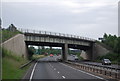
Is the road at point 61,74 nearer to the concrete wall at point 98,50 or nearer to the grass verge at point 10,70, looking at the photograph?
the grass verge at point 10,70

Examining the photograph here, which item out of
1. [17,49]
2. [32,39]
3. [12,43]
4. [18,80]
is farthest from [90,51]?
[18,80]

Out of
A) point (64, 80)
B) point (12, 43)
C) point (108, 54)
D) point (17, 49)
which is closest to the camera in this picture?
point (64, 80)

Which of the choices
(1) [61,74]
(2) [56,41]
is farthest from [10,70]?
(2) [56,41]

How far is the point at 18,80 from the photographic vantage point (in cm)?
2550

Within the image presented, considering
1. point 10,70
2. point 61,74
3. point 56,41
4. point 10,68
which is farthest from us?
point 56,41

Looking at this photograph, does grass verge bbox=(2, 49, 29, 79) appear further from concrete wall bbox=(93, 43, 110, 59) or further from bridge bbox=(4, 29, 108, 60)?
concrete wall bbox=(93, 43, 110, 59)

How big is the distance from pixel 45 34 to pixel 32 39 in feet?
14.7

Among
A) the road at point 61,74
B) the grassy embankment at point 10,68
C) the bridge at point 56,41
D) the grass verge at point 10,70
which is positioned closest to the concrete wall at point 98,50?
the bridge at point 56,41

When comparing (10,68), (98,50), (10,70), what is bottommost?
(10,70)

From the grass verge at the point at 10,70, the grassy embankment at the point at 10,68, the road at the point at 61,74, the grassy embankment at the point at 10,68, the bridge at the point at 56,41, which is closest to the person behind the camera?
the road at the point at 61,74

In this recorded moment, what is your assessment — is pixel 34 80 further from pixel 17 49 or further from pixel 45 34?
pixel 45 34

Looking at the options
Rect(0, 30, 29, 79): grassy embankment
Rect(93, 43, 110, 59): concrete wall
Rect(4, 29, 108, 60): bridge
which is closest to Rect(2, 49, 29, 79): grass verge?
Rect(0, 30, 29, 79): grassy embankment

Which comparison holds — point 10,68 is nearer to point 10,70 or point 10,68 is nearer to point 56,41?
point 10,70

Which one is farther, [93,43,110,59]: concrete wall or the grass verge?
[93,43,110,59]: concrete wall
